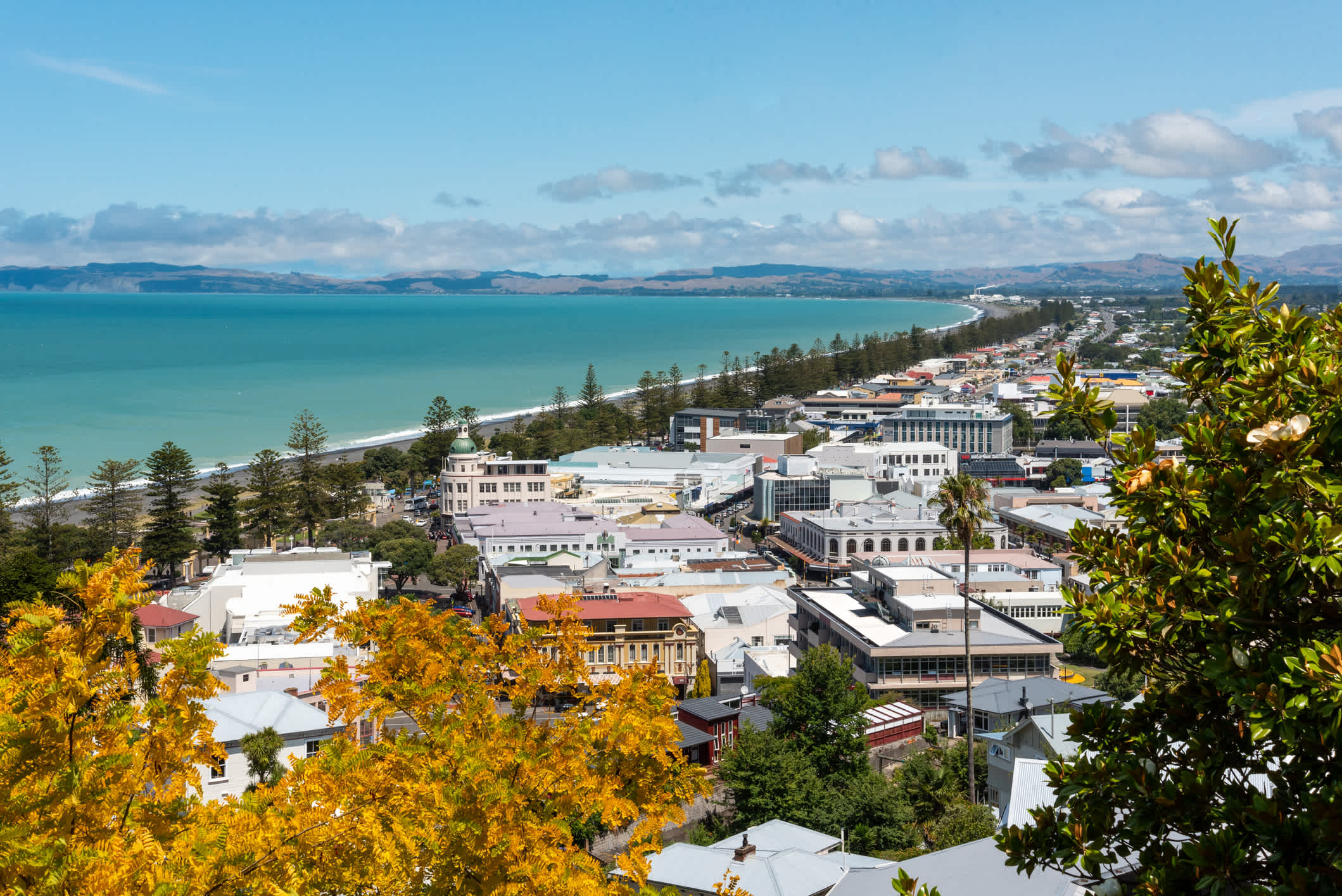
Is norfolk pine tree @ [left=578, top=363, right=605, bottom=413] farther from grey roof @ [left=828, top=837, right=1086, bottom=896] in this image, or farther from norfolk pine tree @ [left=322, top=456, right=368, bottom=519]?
grey roof @ [left=828, top=837, right=1086, bottom=896]

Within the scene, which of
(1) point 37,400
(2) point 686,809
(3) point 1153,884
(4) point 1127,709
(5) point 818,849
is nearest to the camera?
(3) point 1153,884

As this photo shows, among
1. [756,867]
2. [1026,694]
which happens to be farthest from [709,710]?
[756,867]

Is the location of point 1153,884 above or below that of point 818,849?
above

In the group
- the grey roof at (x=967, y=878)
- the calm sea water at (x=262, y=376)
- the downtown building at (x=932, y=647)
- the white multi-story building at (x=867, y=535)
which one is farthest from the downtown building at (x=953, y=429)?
the grey roof at (x=967, y=878)

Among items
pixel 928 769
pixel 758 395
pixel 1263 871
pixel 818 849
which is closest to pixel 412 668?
pixel 1263 871

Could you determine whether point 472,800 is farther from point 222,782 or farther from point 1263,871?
point 222,782

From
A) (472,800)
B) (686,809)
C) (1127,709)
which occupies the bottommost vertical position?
(686,809)

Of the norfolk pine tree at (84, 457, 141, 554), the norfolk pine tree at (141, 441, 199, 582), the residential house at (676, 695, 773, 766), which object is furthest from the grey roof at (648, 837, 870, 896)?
the norfolk pine tree at (84, 457, 141, 554)

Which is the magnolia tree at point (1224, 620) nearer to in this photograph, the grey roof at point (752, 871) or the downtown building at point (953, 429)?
the grey roof at point (752, 871)
